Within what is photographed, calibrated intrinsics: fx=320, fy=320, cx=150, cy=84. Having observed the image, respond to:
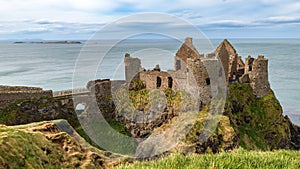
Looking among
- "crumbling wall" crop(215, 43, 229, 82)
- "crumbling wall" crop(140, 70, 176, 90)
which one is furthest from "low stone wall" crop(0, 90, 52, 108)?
"crumbling wall" crop(215, 43, 229, 82)

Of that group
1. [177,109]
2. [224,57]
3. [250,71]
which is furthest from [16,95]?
[250,71]

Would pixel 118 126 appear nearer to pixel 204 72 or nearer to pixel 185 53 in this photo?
pixel 204 72

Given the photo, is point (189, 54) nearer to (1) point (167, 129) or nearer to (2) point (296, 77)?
(1) point (167, 129)

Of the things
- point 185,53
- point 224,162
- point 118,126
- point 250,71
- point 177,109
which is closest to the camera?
point 224,162

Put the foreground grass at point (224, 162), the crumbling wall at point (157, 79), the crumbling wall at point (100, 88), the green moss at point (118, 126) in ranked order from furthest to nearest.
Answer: the crumbling wall at point (100, 88)
the green moss at point (118, 126)
the crumbling wall at point (157, 79)
the foreground grass at point (224, 162)

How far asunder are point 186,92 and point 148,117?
4.94 metres

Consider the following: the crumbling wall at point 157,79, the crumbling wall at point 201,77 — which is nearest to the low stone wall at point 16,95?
the crumbling wall at point 157,79

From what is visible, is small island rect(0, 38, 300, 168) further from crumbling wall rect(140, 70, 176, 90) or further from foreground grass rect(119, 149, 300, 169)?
foreground grass rect(119, 149, 300, 169)

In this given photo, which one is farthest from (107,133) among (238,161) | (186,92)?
(238,161)

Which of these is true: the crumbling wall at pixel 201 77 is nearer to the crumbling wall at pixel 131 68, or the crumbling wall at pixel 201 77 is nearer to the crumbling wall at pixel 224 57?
the crumbling wall at pixel 224 57

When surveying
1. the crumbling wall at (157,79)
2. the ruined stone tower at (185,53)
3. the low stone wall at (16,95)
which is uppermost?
the ruined stone tower at (185,53)

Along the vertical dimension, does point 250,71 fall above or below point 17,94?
above

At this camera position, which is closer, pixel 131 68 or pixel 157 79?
pixel 157 79

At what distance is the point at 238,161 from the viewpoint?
363 inches
